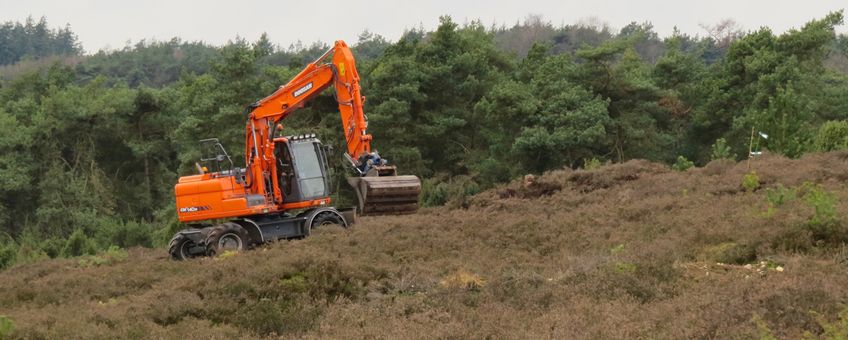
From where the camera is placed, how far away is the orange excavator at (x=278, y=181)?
21094 millimetres

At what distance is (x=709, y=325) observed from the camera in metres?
9.47

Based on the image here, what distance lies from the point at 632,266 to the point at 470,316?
280 centimetres

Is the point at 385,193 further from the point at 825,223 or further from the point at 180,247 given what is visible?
the point at 825,223

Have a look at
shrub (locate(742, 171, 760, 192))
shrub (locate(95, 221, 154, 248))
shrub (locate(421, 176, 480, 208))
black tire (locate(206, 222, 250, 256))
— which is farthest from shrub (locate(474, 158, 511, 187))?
black tire (locate(206, 222, 250, 256))

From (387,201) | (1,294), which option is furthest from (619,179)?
(1,294)

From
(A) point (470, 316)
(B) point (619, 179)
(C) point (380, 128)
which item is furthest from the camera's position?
(C) point (380, 128)

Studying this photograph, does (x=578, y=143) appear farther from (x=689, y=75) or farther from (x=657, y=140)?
(x=689, y=75)

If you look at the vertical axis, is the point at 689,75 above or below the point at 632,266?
above

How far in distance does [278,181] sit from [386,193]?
10.7 feet

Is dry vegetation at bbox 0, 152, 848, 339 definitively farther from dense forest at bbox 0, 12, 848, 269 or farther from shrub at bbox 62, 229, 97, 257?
shrub at bbox 62, 229, 97, 257

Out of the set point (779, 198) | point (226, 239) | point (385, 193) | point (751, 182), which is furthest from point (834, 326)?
point (226, 239)

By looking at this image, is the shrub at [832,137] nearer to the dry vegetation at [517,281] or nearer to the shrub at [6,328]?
the dry vegetation at [517,281]

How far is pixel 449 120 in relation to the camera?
4347cm

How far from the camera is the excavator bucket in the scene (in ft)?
64.4
